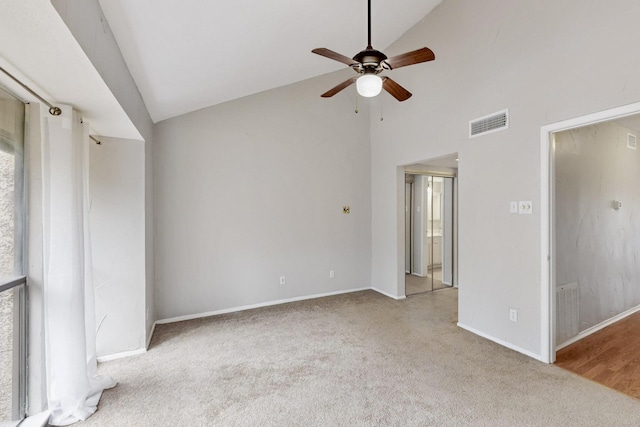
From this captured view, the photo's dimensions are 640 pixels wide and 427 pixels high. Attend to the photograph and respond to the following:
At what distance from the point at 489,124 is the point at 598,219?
1.69 meters

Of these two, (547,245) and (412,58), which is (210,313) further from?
(547,245)

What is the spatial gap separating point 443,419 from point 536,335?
145 cm

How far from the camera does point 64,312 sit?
194cm

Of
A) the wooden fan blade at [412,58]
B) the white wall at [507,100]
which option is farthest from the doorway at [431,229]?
the wooden fan blade at [412,58]

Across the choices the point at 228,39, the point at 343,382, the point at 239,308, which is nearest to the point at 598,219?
the point at 343,382

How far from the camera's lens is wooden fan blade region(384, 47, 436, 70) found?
6.48 feet

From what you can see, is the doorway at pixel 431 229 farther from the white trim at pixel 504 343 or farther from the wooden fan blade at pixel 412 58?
the wooden fan blade at pixel 412 58

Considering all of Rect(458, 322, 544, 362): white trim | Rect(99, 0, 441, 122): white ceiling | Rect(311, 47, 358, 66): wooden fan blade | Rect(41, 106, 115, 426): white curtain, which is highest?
Rect(99, 0, 441, 122): white ceiling

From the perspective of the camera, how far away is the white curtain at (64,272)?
6.27 feet

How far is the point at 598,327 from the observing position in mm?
3279

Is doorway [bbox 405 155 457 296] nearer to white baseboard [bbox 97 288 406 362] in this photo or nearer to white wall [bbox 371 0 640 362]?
white baseboard [bbox 97 288 406 362]

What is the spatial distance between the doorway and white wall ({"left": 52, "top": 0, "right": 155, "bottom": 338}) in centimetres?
374

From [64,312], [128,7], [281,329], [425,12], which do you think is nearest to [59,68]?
[128,7]

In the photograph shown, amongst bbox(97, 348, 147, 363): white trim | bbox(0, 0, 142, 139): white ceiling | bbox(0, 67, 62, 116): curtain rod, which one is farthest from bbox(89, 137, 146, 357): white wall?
bbox(0, 67, 62, 116): curtain rod
